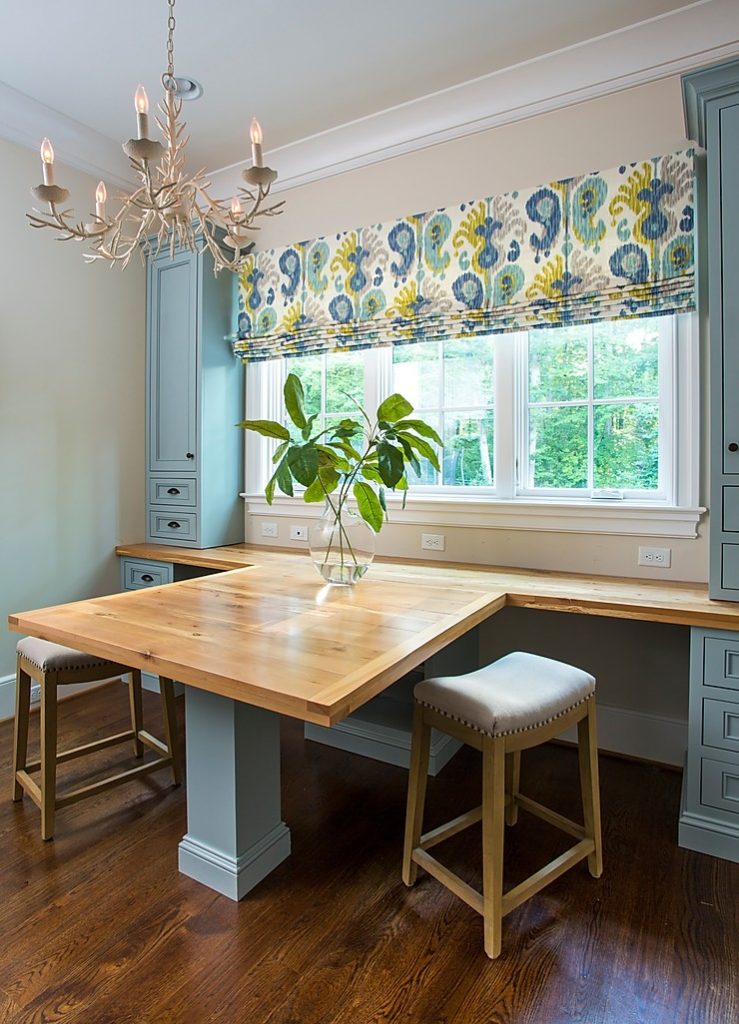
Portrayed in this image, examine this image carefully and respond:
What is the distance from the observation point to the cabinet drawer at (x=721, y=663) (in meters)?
1.86

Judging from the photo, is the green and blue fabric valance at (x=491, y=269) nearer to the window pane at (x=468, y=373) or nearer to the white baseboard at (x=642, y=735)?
the window pane at (x=468, y=373)

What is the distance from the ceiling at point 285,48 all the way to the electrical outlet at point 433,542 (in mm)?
2052

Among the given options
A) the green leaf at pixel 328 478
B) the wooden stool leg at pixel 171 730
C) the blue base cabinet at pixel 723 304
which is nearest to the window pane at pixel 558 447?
the blue base cabinet at pixel 723 304

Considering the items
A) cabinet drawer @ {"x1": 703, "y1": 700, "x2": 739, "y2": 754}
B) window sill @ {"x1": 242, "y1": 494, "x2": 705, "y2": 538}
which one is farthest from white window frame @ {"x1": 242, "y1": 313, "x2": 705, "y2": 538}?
cabinet drawer @ {"x1": 703, "y1": 700, "x2": 739, "y2": 754}

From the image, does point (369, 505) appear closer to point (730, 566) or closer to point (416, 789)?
point (416, 789)

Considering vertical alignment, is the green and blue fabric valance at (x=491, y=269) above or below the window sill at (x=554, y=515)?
above

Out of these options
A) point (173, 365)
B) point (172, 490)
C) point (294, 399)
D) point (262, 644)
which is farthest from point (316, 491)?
point (173, 365)

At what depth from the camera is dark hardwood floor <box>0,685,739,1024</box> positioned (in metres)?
1.36

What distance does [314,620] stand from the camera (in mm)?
1737

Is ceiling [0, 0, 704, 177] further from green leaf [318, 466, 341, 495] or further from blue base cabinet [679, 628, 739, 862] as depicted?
blue base cabinet [679, 628, 739, 862]

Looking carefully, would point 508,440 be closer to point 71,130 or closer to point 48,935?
point 48,935

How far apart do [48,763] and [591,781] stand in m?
1.70

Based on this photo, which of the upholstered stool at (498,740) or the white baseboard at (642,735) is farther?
the white baseboard at (642,735)

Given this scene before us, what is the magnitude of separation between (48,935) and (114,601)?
883mm
